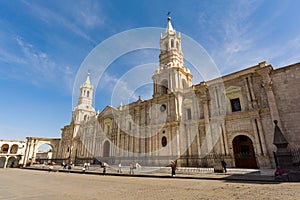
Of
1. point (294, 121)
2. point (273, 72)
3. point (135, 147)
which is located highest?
point (273, 72)

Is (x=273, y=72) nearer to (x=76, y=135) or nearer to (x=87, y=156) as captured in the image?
(x=87, y=156)

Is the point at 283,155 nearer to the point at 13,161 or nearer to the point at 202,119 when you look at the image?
the point at 202,119

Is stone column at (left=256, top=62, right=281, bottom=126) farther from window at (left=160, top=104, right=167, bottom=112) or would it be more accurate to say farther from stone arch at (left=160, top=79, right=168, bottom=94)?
stone arch at (left=160, top=79, right=168, bottom=94)

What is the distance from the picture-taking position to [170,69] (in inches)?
995

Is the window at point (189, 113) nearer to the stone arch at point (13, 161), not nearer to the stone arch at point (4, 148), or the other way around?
the stone arch at point (13, 161)

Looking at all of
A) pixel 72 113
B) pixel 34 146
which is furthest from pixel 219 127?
pixel 34 146

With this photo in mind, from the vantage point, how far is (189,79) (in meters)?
27.9

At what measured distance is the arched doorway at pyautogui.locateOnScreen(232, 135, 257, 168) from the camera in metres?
16.0

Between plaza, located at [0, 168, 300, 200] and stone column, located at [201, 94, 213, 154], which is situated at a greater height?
stone column, located at [201, 94, 213, 154]

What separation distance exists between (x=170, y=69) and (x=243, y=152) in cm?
1461

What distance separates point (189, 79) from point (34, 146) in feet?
133

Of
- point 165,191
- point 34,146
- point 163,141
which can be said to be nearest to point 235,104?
point 163,141

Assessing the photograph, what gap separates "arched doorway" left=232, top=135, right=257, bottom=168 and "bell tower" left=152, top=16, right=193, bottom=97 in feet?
31.1

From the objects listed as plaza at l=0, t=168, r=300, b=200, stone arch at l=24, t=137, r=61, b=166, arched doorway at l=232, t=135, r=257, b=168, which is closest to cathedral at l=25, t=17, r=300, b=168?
arched doorway at l=232, t=135, r=257, b=168
